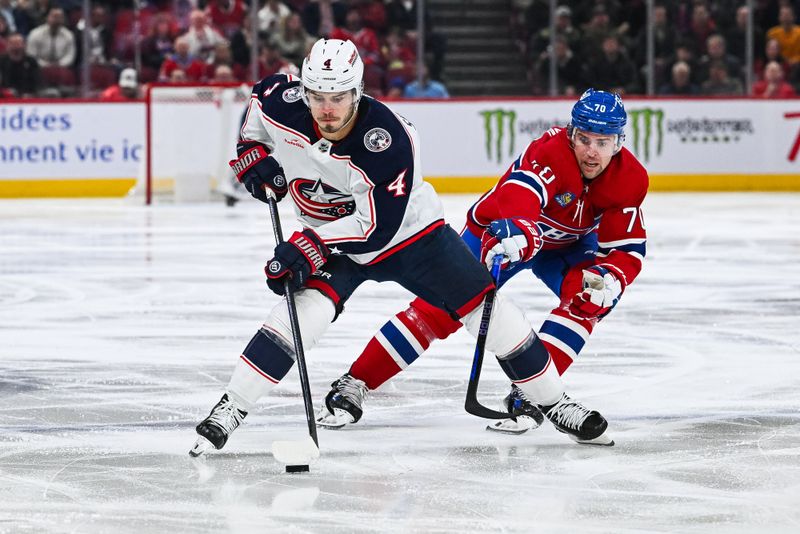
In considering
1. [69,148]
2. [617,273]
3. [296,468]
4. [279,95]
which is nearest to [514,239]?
[617,273]

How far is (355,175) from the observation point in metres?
3.41

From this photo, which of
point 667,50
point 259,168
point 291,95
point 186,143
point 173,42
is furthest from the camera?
point 667,50

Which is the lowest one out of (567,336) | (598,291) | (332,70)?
(567,336)

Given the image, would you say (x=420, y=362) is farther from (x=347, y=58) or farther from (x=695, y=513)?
(x=695, y=513)

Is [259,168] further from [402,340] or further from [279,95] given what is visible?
[402,340]

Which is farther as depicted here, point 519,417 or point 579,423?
point 519,417

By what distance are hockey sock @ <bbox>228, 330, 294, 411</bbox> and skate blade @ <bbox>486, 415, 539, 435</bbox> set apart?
2.18 ft

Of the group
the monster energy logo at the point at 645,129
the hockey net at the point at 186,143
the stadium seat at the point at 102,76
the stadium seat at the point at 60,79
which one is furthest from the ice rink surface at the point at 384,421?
the monster energy logo at the point at 645,129

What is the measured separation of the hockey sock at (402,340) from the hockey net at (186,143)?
774 cm

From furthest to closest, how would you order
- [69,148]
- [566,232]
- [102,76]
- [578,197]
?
[102,76]
[69,148]
[566,232]
[578,197]

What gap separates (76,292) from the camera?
6602mm

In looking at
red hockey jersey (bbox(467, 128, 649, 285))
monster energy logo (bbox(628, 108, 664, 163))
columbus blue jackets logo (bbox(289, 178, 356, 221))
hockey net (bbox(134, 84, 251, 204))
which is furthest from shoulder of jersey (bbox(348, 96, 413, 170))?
monster energy logo (bbox(628, 108, 664, 163))

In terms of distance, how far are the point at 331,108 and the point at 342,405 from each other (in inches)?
35.5

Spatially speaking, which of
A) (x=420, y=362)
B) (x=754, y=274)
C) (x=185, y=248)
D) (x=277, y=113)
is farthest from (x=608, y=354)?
(x=185, y=248)
